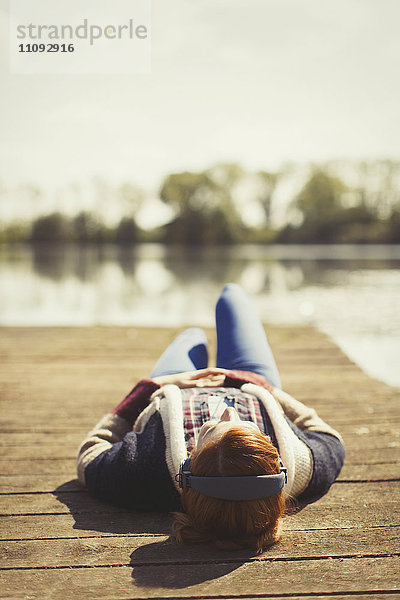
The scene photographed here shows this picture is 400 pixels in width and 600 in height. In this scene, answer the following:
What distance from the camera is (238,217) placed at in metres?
41.9

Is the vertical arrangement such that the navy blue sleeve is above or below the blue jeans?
below

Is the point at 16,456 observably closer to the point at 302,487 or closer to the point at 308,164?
the point at 302,487

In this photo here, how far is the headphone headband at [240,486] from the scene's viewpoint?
4.82ft

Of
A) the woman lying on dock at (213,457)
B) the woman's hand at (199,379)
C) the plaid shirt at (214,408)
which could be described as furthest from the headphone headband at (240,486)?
the woman's hand at (199,379)

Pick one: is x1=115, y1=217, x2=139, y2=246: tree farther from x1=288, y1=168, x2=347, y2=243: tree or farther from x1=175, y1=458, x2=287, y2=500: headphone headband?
x1=175, y1=458, x2=287, y2=500: headphone headband

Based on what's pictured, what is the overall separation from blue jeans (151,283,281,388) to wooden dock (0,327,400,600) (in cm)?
59

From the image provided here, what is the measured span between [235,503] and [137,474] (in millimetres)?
417

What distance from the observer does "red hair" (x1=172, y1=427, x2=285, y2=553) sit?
1.50 meters

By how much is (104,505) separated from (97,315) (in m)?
8.16

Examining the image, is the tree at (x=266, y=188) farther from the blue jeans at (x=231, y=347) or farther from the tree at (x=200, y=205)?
the blue jeans at (x=231, y=347)

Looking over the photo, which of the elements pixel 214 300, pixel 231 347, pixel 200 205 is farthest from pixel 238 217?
pixel 231 347

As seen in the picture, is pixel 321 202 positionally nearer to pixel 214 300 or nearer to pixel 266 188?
pixel 266 188

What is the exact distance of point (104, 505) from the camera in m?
2.03

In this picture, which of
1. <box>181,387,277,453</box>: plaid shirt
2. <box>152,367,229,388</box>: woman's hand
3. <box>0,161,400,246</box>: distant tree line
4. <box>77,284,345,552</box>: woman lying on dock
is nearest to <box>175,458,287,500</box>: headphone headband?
<box>77,284,345,552</box>: woman lying on dock
